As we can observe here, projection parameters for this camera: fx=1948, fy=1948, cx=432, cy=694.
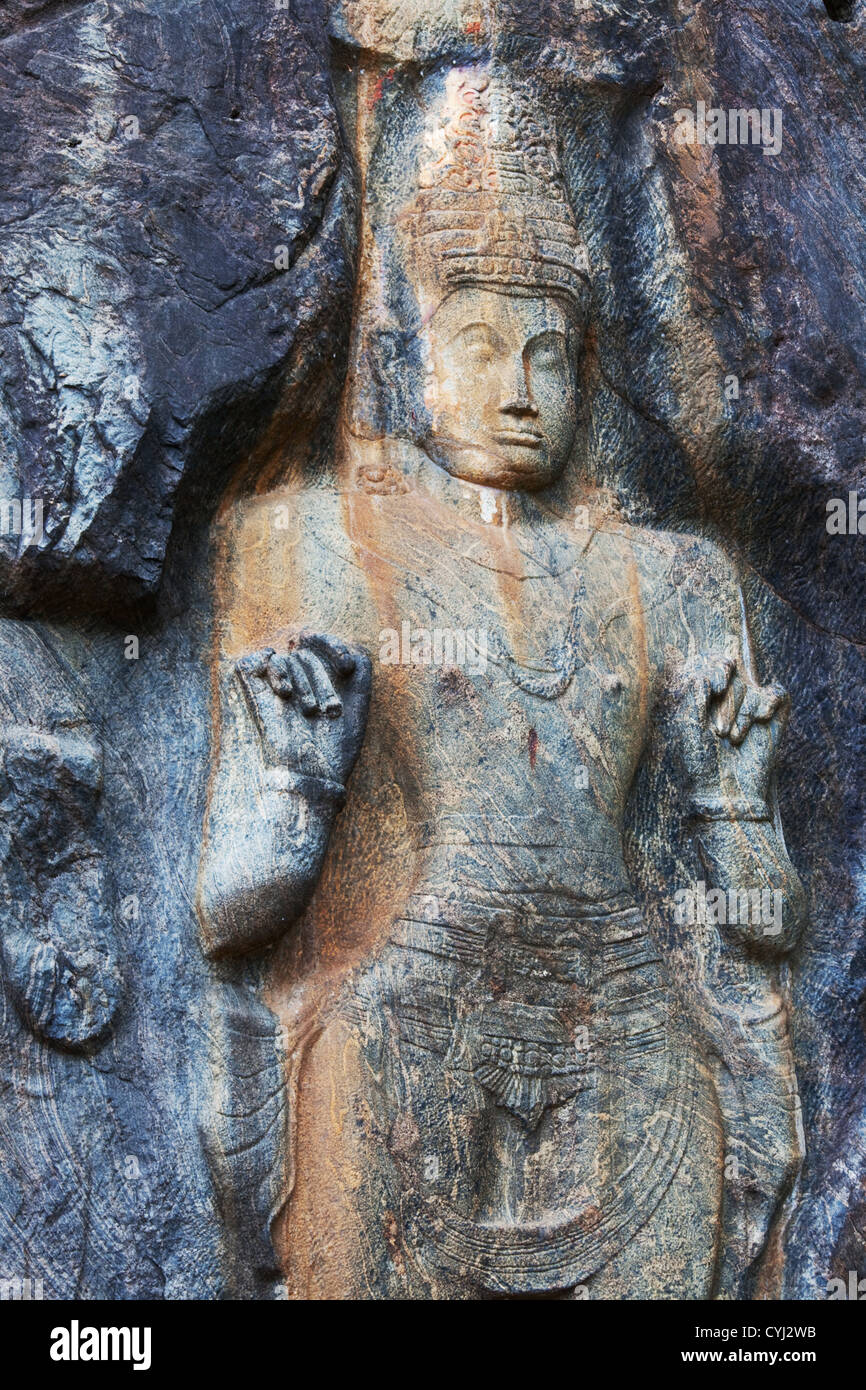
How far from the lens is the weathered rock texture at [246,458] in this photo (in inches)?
208

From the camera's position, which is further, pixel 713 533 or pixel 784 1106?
pixel 713 533

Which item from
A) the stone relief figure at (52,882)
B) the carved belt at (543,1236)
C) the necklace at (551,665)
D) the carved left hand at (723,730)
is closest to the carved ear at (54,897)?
the stone relief figure at (52,882)

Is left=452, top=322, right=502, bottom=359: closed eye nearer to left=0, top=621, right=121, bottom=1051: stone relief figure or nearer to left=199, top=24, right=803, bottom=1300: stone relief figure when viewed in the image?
left=199, top=24, right=803, bottom=1300: stone relief figure

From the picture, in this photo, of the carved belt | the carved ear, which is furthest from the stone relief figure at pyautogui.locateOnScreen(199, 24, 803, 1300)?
the carved ear

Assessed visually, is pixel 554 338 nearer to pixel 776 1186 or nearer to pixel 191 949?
pixel 191 949

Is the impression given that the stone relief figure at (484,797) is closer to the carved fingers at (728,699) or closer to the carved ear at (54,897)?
the carved fingers at (728,699)

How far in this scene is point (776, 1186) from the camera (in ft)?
18.9

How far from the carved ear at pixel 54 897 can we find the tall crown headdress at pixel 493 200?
1944 mm

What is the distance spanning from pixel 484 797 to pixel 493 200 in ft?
6.05

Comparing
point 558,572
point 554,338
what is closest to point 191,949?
point 558,572

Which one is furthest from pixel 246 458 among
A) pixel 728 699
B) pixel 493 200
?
pixel 728 699

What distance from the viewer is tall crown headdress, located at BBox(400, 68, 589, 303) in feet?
19.6

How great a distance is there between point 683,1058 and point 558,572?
59.6 inches

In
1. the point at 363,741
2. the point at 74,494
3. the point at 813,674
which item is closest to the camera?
the point at 74,494
